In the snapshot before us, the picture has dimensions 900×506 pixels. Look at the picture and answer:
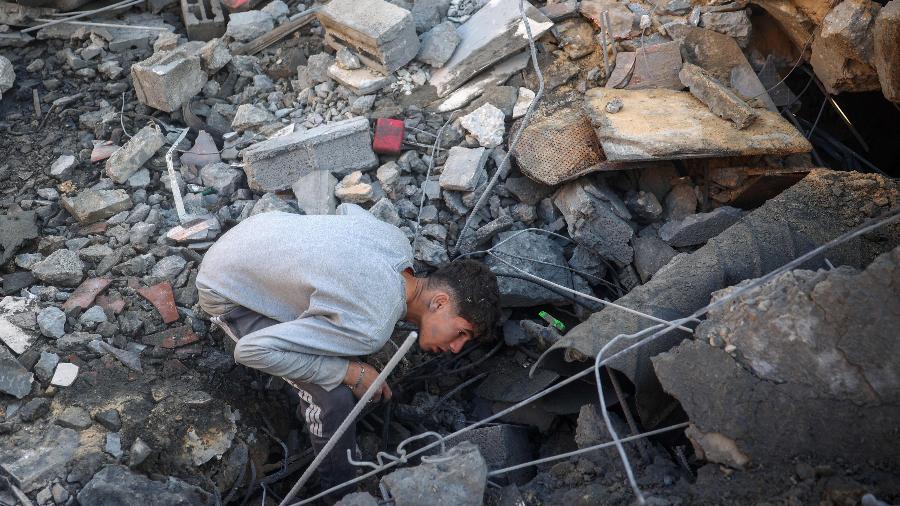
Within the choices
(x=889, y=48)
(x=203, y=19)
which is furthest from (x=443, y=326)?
(x=203, y=19)

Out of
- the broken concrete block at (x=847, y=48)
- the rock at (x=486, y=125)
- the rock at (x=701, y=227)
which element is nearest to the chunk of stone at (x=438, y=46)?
the rock at (x=486, y=125)

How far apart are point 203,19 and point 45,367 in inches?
131

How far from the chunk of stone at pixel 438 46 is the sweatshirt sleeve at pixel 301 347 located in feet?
8.60

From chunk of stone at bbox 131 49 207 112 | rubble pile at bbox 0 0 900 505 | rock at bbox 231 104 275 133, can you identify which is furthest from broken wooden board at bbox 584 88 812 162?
chunk of stone at bbox 131 49 207 112

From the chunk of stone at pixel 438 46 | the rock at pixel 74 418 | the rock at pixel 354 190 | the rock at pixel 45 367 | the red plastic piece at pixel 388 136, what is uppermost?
the chunk of stone at pixel 438 46

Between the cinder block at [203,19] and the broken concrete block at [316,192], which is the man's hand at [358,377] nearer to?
the broken concrete block at [316,192]

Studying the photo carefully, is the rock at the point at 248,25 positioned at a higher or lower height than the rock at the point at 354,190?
higher

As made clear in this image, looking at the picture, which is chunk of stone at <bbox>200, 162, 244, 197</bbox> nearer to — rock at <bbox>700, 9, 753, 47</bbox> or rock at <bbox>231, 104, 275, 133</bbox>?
rock at <bbox>231, 104, 275, 133</bbox>

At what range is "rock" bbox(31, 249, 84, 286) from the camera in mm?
4035

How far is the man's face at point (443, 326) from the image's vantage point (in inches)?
138

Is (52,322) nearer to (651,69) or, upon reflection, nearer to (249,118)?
(249,118)

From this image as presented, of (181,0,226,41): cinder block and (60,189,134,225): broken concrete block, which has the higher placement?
(181,0,226,41): cinder block

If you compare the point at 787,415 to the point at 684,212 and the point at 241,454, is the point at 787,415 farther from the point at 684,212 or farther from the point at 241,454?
the point at 241,454

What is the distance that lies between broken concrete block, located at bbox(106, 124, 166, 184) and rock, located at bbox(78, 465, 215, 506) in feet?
7.20
